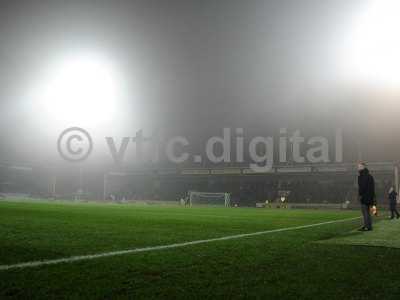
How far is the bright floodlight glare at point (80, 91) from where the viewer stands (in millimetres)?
35531

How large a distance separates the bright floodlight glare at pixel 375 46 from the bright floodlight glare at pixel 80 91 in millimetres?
19199

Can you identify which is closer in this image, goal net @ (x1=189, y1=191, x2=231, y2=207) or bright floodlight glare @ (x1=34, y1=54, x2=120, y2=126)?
bright floodlight glare @ (x1=34, y1=54, x2=120, y2=126)

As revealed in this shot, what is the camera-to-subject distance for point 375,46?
27.2m

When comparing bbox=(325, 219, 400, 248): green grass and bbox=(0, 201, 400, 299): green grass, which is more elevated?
bbox=(0, 201, 400, 299): green grass

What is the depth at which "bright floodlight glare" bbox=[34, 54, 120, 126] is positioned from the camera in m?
35.5

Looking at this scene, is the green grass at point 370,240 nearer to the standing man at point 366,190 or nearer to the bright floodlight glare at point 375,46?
the standing man at point 366,190

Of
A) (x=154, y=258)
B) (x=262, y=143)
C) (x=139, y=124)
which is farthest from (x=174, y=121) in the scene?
(x=154, y=258)

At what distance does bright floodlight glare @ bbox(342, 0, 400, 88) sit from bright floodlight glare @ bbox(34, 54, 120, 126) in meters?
19.2

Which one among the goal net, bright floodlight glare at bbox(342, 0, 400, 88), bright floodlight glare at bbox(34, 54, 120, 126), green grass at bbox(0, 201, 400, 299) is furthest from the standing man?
the goal net

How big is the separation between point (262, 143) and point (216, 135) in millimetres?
5163

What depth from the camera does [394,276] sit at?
4.07 metres

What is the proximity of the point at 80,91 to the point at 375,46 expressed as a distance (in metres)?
23.6

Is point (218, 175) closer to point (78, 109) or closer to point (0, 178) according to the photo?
point (78, 109)

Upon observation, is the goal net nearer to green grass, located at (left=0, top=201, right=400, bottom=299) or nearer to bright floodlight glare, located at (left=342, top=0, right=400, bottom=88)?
bright floodlight glare, located at (left=342, top=0, right=400, bottom=88)
